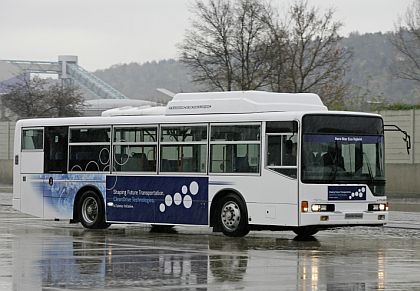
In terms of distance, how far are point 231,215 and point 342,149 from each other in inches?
107

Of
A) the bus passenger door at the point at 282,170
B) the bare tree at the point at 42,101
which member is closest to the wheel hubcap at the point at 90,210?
the bus passenger door at the point at 282,170

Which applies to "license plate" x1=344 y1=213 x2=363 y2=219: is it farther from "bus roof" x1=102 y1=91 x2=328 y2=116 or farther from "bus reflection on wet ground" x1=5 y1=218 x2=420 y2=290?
"bus roof" x1=102 y1=91 x2=328 y2=116

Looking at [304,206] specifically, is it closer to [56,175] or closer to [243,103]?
[243,103]

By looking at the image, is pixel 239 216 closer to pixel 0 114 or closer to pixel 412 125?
pixel 412 125

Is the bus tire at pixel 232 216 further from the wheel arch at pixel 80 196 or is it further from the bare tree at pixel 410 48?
the bare tree at pixel 410 48

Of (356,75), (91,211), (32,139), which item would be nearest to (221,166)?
(91,211)

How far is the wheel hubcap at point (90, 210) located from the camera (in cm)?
2667

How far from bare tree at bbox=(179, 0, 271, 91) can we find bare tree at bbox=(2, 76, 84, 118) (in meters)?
18.1

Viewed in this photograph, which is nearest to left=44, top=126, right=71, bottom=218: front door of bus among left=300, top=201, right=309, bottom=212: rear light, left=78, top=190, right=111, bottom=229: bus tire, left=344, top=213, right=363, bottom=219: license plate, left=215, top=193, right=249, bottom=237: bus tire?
left=78, top=190, right=111, bottom=229: bus tire

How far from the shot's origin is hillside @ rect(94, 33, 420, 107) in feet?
388

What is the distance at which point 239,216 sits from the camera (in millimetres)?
23641

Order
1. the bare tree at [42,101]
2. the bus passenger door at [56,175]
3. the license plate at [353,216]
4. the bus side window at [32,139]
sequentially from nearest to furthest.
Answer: the license plate at [353,216] → the bus passenger door at [56,175] → the bus side window at [32,139] → the bare tree at [42,101]

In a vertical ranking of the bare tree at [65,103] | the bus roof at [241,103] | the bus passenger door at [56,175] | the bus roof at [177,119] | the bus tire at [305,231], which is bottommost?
the bus tire at [305,231]

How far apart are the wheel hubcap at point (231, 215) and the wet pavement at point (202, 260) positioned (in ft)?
1.30
